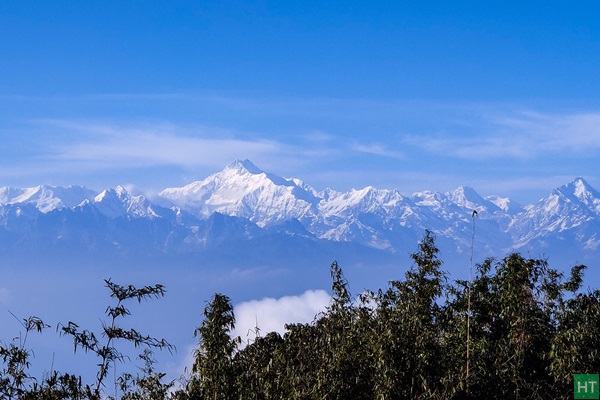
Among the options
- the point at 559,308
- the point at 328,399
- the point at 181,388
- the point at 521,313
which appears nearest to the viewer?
the point at 328,399

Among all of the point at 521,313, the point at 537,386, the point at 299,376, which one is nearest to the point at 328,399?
the point at 299,376

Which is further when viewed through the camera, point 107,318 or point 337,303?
point 337,303

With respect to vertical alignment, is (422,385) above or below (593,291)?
below

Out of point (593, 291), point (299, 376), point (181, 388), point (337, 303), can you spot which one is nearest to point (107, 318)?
point (181, 388)

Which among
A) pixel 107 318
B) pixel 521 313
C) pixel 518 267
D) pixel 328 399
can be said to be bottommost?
pixel 328 399

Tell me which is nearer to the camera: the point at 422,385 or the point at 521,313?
the point at 422,385

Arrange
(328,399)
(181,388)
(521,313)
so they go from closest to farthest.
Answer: (328,399), (181,388), (521,313)

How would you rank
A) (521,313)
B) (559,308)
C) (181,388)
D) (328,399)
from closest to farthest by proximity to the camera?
(328,399)
(181,388)
(521,313)
(559,308)

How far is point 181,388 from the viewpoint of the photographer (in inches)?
815

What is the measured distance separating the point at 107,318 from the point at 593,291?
1664 cm

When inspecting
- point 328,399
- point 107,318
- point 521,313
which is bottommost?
point 328,399

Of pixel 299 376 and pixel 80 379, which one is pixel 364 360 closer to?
pixel 299 376

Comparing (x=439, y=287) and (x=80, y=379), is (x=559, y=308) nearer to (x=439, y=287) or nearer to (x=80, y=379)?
(x=439, y=287)

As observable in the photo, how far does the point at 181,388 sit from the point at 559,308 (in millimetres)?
12548
